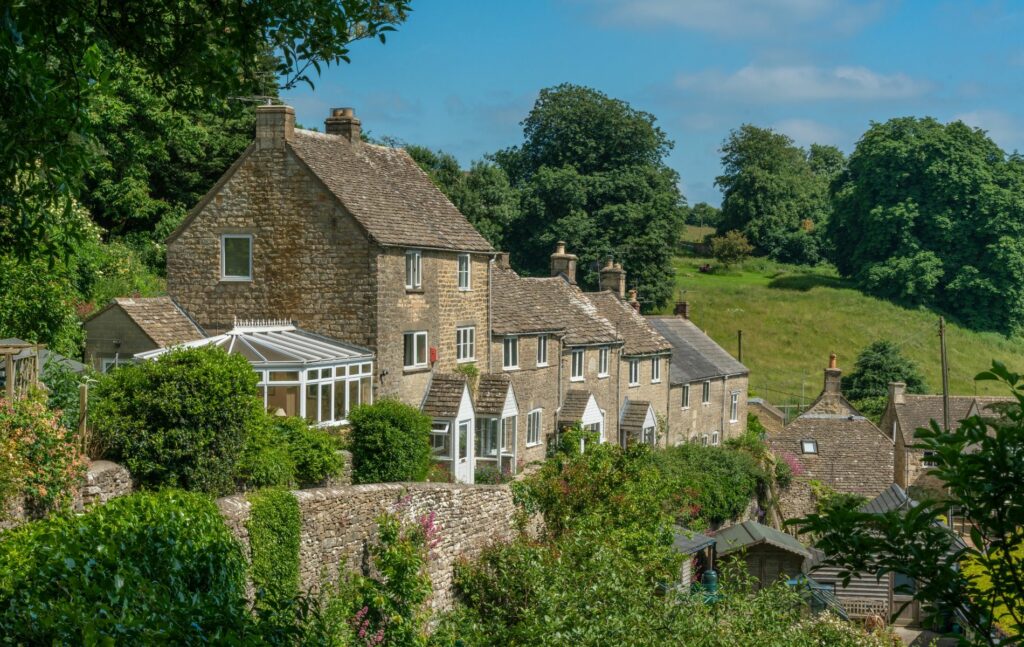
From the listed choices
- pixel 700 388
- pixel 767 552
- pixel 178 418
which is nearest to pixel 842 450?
pixel 700 388

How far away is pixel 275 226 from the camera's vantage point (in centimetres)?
2969

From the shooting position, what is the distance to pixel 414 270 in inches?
1211

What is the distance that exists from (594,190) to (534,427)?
43960mm

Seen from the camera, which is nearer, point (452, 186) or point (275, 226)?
point (275, 226)

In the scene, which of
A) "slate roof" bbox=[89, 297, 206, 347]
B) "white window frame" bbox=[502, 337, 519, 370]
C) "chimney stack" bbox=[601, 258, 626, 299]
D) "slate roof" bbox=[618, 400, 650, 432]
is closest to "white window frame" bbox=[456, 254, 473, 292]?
"white window frame" bbox=[502, 337, 519, 370]

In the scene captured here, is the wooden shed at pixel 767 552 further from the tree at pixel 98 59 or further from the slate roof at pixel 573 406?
the tree at pixel 98 59

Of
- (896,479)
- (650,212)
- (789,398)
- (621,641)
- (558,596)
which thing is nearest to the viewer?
(621,641)

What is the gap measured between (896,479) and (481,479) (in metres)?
28.3

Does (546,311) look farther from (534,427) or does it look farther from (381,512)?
(381,512)

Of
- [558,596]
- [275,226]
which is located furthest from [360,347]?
[558,596]

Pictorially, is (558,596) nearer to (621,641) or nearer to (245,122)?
(621,641)

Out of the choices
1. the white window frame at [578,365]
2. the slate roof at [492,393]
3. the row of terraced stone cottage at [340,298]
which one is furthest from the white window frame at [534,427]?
the slate roof at [492,393]

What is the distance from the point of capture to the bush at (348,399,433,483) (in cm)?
2623

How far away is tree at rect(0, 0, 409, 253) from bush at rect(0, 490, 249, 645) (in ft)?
10.5
